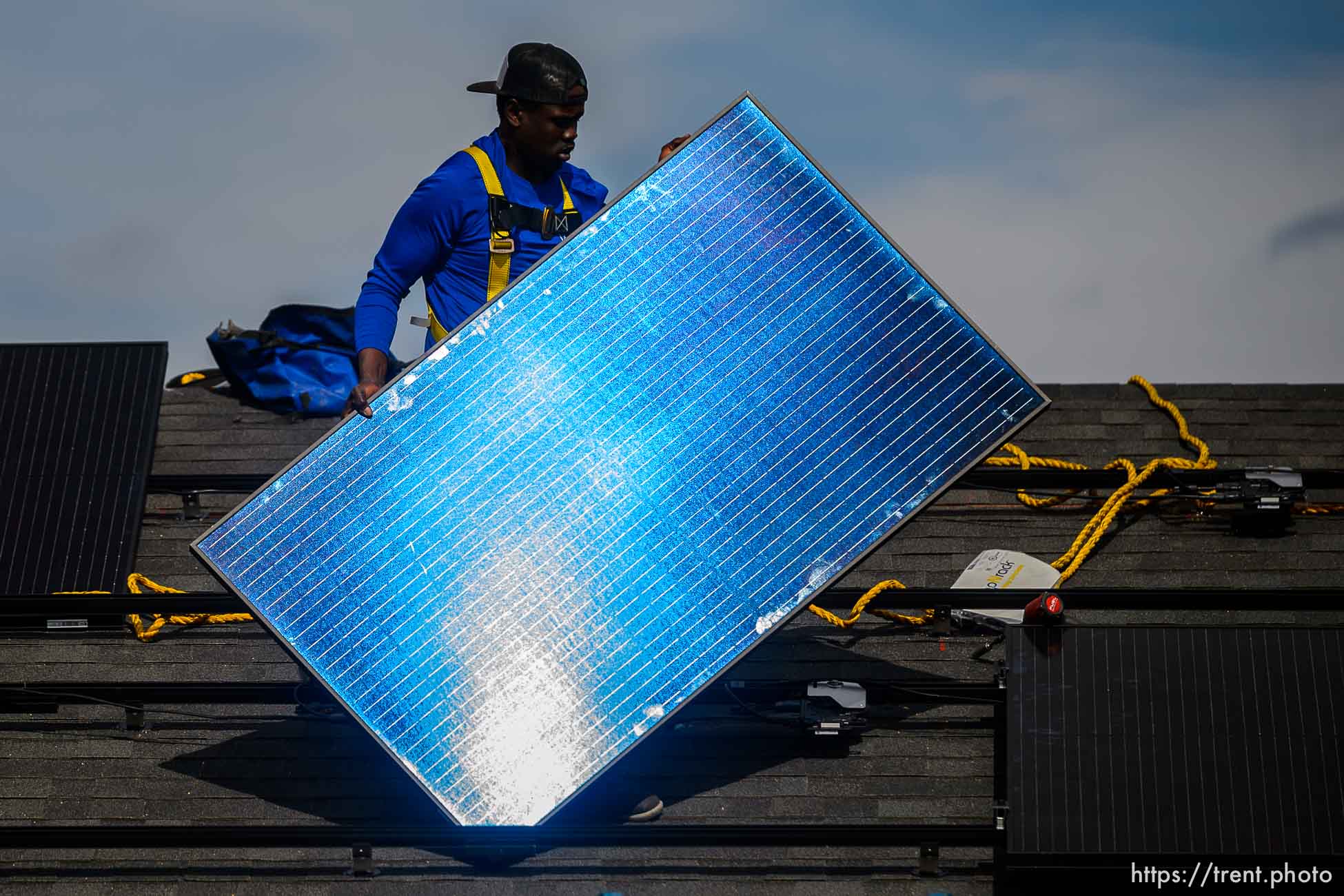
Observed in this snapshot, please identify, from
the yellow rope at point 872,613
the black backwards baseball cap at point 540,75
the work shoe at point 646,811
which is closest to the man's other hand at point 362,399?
the black backwards baseball cap at point 540,75

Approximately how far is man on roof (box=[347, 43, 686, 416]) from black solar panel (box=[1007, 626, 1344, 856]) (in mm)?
2943

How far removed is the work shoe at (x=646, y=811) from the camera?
6738mm

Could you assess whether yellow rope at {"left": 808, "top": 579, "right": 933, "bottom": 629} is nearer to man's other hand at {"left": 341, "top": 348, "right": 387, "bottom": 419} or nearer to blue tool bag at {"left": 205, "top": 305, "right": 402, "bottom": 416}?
man's other hand at {"left": 341, "top": 348, "right": 387, "bottom": 419}

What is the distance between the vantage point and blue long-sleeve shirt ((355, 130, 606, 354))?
730cm

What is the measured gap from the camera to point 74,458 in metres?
9.20

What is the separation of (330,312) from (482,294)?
10.4ft

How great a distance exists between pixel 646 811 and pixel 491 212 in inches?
112

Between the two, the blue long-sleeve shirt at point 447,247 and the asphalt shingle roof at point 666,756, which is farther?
the blue long-sleeve shirt at point 447,247

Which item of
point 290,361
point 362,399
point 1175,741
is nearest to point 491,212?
point 362,399

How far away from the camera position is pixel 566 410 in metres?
6.46

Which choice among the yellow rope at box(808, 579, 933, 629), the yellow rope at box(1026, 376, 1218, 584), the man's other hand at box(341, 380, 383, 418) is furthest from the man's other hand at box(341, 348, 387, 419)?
the yellow rope at box(1026, 376, 1218, 584)

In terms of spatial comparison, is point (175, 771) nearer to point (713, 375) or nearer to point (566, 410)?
point (566, 410)

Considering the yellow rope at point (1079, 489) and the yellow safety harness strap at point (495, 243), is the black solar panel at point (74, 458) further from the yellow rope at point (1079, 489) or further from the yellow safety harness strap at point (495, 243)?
the yellow rope at point (1079, 489)

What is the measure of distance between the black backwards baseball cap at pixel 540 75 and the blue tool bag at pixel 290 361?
3.15 metres
